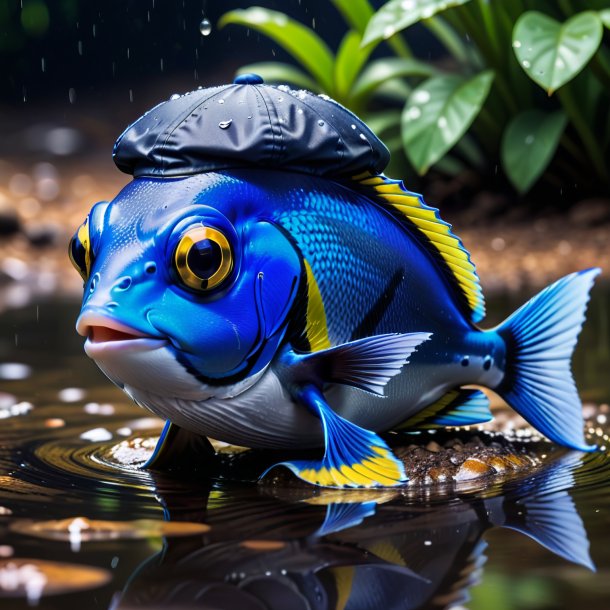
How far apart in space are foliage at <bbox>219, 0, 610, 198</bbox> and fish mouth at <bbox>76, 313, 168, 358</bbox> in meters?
4.23

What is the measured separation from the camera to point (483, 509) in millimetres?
2320

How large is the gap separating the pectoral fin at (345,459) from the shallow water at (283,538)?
41mm

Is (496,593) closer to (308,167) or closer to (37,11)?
(308,167)

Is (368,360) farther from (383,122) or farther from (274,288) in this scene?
(383,122)

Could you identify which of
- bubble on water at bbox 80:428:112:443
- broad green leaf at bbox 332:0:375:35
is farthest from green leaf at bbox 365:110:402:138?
bubble on water at bbox 80:428:112:443

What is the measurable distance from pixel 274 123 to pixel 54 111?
13999 millimetres

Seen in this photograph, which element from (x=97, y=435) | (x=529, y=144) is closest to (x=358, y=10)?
(x=529, y=144)

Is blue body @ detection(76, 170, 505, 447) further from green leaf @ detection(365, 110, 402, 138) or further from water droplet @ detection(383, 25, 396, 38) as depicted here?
green leaf @ detection(365, 110, 402, 138)

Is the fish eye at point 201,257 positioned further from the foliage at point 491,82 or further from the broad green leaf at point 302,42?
the broad green leaf at point 302,42

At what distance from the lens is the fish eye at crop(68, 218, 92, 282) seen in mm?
2582

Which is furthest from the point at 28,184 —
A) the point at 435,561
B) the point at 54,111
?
the point at 435,561

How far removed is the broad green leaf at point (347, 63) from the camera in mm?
8648

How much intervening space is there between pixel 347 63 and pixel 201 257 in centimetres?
676

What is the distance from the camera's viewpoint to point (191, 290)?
2361 mm
